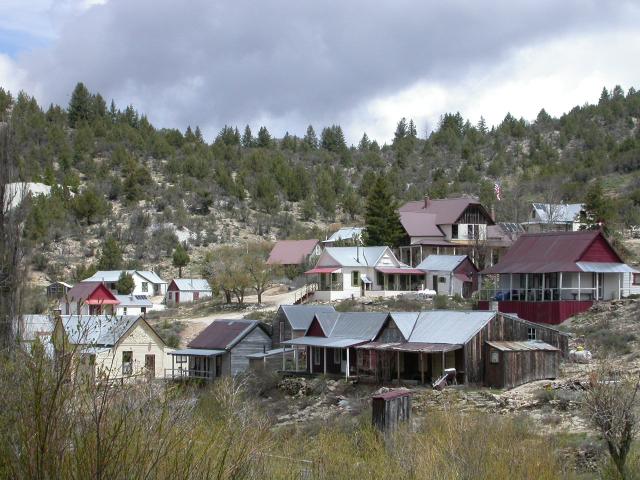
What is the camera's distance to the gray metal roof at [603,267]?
179ft

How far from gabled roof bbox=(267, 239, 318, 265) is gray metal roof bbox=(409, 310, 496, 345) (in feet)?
132

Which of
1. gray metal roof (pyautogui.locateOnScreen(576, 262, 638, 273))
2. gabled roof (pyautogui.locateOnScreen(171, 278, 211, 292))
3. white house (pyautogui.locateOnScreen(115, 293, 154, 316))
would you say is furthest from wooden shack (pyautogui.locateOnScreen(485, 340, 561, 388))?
gabled roof (pyautogui.locateOnScreen(171, 278, 211, 292))

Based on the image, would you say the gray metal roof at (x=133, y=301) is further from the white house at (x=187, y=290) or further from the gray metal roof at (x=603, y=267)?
the gray metal roof at (x=603, y=267)

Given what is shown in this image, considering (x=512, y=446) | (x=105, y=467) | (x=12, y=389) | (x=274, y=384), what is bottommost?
(x=274, y=384)

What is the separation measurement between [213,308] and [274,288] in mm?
9132

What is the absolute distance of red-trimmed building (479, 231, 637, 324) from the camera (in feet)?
179

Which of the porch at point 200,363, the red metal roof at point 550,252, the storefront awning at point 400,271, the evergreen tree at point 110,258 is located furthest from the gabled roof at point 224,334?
the evergreen tree at point 110,258

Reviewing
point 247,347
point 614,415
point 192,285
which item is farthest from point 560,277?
point 192,285

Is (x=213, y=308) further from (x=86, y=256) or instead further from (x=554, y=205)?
(x=554, y=205)

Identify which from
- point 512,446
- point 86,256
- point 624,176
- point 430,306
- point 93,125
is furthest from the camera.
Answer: point 93,125

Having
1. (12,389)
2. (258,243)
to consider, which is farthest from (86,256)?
(12,389)

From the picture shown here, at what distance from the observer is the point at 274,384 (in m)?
47.0

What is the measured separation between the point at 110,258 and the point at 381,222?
26822 millimetres

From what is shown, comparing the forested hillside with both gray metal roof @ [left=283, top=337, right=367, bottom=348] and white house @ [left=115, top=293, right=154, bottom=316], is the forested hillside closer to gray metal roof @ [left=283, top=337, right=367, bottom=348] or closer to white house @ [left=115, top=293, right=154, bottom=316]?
white house @ [left=115, top=293, right=154, bottom=316]
